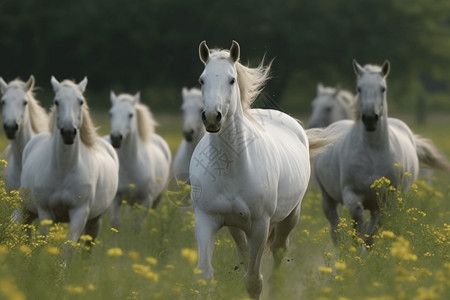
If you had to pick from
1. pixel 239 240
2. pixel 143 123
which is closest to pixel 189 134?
pixel 143 123

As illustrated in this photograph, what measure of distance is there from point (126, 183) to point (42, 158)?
118 inches

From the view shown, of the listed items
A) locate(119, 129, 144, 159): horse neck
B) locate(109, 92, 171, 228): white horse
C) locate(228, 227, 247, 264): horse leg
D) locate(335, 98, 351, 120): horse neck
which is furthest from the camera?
locate(335, 98, 351, 120): horse neck

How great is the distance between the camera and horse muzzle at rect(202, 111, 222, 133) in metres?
6.08

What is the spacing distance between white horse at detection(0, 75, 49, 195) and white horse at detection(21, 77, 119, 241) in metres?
0.66

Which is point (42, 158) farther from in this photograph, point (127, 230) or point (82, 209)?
point (127, 230)

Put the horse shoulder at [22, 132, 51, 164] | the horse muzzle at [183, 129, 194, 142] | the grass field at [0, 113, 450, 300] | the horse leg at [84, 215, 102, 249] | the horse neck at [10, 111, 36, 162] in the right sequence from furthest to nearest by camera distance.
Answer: the horse muzzle at [183, 129, 194, 142] < the horse neck at [10, 111, 36, 162] < the horse leg at [84, 215, 102, 249] < the horse shoulder at [22, 132, 51, 164] < the grass field at [0, 113, 450, 300]

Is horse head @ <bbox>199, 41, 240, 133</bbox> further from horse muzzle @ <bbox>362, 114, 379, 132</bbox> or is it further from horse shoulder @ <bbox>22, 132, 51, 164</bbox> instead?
horse shoulder @ <bbox>22, 132, 51, 164</bbox>

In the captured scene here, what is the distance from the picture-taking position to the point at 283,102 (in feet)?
169

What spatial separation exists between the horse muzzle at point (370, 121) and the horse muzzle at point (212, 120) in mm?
3660

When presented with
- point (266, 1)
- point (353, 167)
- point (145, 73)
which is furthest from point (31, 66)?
point (353, 167)

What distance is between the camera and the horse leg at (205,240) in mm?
6384

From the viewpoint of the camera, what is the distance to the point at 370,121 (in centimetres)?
945

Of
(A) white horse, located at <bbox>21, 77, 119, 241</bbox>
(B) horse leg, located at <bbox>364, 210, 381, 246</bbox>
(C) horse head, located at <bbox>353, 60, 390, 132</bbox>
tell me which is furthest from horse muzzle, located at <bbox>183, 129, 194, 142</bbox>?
(B) horse leg, located at <bbox>364, 210, 381, 246</bbox>

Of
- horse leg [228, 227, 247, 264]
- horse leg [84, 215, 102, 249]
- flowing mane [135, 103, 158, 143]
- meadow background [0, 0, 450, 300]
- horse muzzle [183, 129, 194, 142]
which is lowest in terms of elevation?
meadow background [0, 0, 450, 300]
